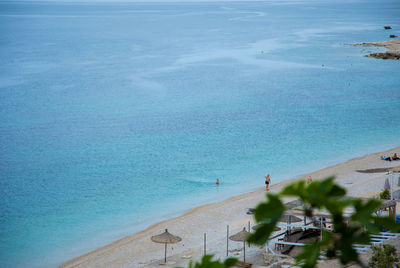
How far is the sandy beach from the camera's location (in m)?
19.9

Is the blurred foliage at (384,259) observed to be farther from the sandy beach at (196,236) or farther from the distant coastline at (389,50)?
the distant coastline at (389,50)

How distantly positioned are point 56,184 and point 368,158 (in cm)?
2203

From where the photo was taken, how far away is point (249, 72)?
74.8 m

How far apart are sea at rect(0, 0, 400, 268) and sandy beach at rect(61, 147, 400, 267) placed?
4.82ft

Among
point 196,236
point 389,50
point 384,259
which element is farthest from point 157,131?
point 389,50

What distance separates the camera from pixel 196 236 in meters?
23.0

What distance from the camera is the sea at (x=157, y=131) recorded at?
2888 centimetres

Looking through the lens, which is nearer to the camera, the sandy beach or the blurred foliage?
the blurred foliage

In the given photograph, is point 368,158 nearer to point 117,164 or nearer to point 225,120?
point 225,120

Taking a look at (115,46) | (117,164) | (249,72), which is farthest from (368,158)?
(115,46)

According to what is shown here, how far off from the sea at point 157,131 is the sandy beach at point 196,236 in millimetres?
1470

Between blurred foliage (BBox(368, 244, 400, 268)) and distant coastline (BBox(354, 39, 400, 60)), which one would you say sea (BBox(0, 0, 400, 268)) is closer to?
distant coastline (BBox(354, 39, 400, 60))

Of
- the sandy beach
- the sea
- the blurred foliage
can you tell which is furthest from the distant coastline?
the blurred foliage

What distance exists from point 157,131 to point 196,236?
2286 centimetres
